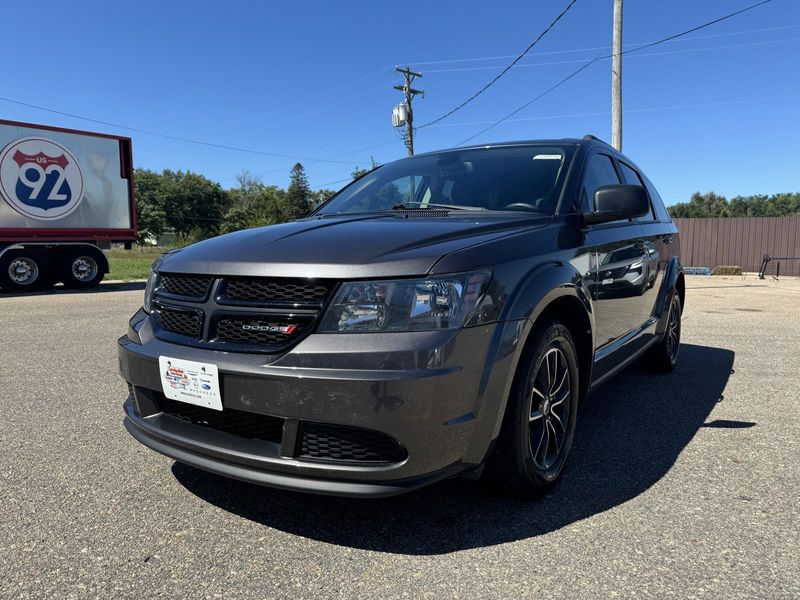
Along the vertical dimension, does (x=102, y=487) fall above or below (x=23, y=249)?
below

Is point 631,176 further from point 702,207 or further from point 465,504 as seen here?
point 702,207

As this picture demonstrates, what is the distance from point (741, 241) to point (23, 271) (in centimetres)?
2328

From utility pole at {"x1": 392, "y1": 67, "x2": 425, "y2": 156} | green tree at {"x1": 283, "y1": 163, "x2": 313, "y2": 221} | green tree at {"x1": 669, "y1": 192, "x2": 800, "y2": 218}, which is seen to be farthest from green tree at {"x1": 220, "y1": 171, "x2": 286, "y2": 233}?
green tree at {"x1": 669, "y1": 192, "x2": 800, "y2": 218}

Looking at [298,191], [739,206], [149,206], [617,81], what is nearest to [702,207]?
[739,206]

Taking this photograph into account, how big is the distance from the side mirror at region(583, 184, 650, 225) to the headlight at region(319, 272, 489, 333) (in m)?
1.25

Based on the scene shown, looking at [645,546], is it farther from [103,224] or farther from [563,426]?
[103,224]

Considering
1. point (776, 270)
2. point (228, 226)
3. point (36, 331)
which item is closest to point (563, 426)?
point (36, 331)

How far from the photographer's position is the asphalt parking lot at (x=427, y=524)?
186cm

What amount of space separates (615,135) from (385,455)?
12.0 m

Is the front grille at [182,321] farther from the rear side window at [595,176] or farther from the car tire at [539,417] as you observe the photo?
the rear side window at [595,176]

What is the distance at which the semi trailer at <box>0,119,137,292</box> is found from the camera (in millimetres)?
12938

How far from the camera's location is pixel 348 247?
2102 mm

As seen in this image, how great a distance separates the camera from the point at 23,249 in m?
13.3

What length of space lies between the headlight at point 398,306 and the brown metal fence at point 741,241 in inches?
882
